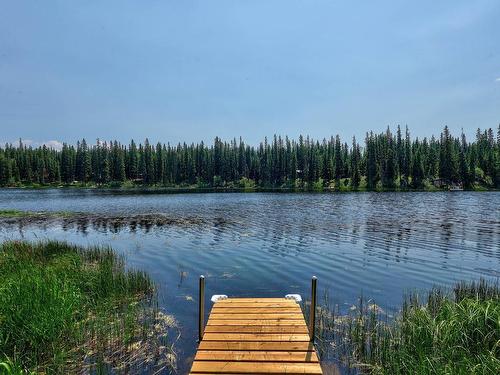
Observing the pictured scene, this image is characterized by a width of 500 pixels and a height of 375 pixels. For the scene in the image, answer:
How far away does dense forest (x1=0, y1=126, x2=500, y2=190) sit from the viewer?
137 m

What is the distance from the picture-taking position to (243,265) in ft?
71.6

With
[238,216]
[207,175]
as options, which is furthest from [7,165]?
[238,216]

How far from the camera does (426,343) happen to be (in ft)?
29.6

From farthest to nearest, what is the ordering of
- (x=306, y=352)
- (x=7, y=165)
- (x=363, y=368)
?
(x=7, y=165) → (x=363, y=368) → (x=306, y=352)

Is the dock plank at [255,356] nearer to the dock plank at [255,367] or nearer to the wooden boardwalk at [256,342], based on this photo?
the wooden boardwalk at [256,342]

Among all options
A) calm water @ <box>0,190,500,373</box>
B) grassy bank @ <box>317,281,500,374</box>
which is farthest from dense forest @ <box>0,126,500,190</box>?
grassy bank @ <box>317,281,500,374</box>

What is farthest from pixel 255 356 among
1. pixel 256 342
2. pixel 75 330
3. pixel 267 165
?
pixel 267 165

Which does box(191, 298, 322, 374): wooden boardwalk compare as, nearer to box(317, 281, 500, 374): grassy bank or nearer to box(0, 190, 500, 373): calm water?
box(0, 190, 500, 373): calm water

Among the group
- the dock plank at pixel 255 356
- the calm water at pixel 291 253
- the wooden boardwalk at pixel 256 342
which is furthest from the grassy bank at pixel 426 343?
the calm water at pixel 291 253

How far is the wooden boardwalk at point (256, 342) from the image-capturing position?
7.71 meters

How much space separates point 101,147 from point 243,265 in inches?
7384

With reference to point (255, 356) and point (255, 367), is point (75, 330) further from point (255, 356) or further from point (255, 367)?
point (255, 367)

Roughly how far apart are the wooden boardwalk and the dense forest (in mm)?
129587

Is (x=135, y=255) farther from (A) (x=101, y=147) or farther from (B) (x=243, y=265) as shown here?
(A) (x=101, y=147)
